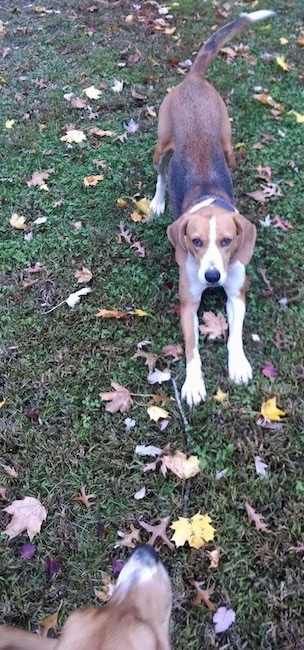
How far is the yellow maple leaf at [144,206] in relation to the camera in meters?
5.12

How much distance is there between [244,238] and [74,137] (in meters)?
3.08

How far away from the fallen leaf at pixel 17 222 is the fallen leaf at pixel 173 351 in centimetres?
202

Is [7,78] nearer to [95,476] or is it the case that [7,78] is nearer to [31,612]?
[95,476]

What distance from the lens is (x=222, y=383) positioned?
149 inches

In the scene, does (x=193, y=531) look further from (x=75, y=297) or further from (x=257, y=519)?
(x=75, y=297)

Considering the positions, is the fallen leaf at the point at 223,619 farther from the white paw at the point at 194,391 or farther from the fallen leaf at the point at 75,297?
the fallen leaf at the point at 75,297

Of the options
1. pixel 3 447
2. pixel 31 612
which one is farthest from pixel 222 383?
pixel 31 612

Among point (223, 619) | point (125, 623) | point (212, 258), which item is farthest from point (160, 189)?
point (125, 623)

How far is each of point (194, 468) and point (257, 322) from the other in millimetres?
1329

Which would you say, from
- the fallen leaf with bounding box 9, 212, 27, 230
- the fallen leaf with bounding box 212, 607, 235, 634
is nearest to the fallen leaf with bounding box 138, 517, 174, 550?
the fallen leaf with bounding box 212, 607, 235, 634

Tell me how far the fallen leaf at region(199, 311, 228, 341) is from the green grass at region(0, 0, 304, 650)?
0.10 metres

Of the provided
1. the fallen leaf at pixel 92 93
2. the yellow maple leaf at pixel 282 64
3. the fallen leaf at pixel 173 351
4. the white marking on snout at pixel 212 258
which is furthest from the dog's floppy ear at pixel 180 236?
the yellow maple leaf at pixel 282 64

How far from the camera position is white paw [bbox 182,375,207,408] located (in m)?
3.65

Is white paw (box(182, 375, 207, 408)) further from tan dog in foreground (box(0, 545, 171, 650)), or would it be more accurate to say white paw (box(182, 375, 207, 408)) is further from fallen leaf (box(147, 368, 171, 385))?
tan dog in foreground (box(0, 545, 171, 650))
